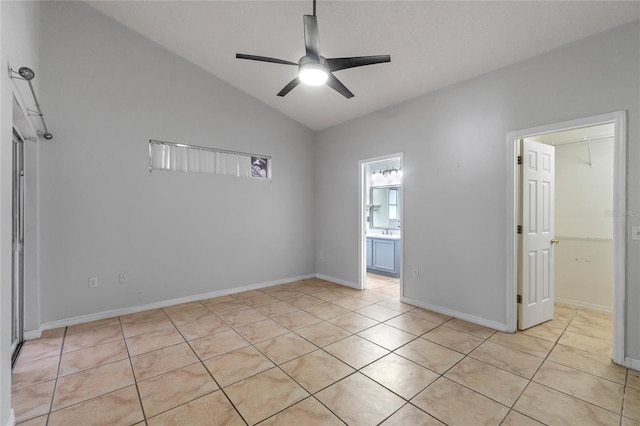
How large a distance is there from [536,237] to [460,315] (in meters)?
1.24

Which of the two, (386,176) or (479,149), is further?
(386,176)

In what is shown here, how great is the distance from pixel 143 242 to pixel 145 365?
1813 mm

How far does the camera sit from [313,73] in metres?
2.34

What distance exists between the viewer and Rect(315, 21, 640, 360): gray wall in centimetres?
236

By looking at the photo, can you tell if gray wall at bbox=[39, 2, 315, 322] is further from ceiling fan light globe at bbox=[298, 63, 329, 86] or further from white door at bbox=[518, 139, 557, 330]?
white door at bbox=[518, 139, 557, 330]

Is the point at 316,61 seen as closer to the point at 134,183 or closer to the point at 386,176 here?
the point at 134,183

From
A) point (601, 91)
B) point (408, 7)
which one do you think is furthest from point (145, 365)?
point (601, 91)

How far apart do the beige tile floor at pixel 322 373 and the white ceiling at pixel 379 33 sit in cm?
289

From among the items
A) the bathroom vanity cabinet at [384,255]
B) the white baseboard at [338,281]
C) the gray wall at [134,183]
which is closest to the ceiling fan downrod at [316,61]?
the gray wall at [134,183]

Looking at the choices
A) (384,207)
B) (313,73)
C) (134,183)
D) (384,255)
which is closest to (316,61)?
(313,73)

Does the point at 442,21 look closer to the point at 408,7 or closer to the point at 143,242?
the point at 408,7

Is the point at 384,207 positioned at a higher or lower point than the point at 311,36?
lower

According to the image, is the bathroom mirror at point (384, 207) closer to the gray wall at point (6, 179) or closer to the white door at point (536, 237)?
the white door at point (536, 237)

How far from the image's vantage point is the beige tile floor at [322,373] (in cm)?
183
